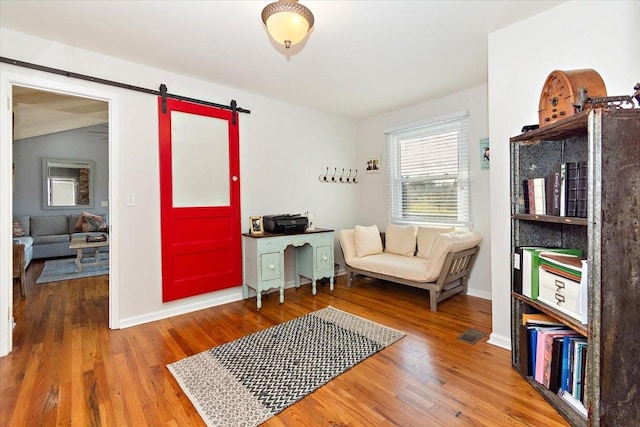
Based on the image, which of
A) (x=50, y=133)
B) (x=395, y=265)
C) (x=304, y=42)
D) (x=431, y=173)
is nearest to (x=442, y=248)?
(x=395, y=265)

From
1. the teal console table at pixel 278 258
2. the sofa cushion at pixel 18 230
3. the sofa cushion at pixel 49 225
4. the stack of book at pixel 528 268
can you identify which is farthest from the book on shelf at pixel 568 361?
the sofa cushion at pixel 49 225

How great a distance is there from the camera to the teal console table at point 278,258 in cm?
311

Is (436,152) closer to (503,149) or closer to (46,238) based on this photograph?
(503,149)

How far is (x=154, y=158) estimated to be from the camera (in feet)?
9.32

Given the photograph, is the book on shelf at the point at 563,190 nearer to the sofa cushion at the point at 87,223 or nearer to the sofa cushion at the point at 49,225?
the sofa cushion at the point at 87,223

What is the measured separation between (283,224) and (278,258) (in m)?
0.38

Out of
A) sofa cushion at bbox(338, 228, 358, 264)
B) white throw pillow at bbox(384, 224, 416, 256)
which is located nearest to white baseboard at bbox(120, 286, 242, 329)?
sofa cushion at bbox(338, 228, 358, 264)

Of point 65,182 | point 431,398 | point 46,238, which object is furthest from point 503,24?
point 65,182

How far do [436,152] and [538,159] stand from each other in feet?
6.51

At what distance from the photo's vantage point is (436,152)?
3834 millimetres

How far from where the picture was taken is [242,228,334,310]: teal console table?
311 cm

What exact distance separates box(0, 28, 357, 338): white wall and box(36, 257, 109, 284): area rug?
251cm

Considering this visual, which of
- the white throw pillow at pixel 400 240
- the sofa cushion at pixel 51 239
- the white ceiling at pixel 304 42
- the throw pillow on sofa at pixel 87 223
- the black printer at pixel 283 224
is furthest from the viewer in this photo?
the throw pillow on sofa at pixel 87 223

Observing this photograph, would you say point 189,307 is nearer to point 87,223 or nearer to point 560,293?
point 560,293
